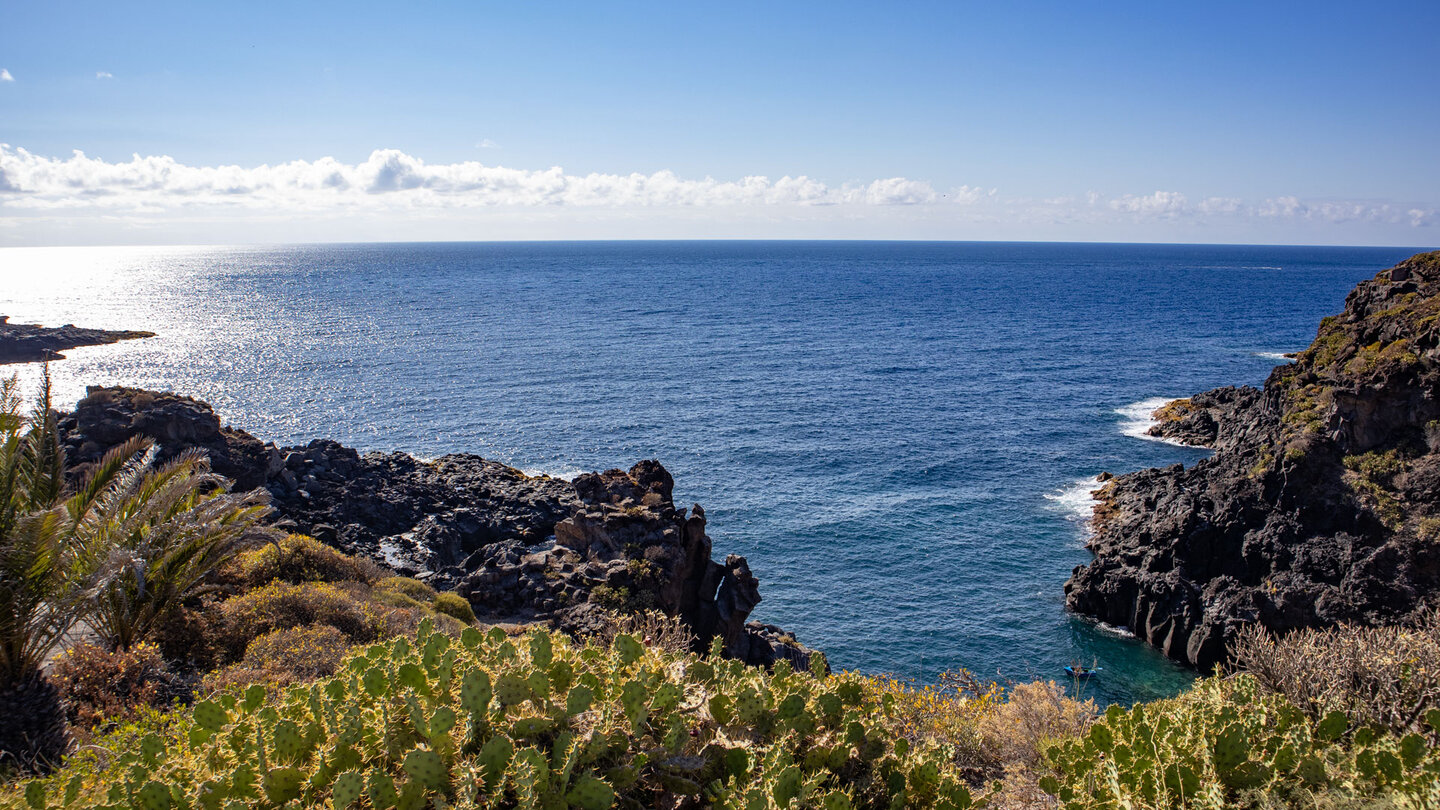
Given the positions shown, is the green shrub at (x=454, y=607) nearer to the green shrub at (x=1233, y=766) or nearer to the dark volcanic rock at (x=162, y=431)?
the dark volcanic rock at (x=162, y=431)

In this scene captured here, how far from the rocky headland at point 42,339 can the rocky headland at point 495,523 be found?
62173 mm

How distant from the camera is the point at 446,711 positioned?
8.70m

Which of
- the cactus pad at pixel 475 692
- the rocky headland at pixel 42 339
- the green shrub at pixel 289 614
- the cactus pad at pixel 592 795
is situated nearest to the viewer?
the cactus pad at pixel 592 795

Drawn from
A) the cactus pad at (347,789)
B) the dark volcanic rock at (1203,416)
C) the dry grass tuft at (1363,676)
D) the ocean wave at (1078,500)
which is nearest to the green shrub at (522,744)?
the cactus pad at (347,789)

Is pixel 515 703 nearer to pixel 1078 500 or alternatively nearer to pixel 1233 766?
pixel 1233 766

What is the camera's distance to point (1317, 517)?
3800cm

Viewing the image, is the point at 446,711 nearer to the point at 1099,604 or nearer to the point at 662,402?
the point at 1099,604

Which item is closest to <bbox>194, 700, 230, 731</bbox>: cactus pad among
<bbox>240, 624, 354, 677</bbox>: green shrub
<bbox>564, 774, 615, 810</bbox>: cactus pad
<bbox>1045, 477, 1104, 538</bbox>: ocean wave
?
<bbox>564, 774, 615, 810</bbox>: cactus pad

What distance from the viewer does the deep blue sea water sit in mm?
42156

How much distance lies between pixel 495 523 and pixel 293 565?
19462mm

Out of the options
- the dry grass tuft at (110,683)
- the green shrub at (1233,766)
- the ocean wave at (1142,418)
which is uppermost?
the green shrub at (1233,766)

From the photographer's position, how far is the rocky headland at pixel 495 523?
32.8 m

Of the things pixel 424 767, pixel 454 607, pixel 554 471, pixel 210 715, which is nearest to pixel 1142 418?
pixel 554 471

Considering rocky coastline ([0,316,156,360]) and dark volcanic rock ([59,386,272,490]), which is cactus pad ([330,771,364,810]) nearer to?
dark volcanic rock ([59,386,272,490])
